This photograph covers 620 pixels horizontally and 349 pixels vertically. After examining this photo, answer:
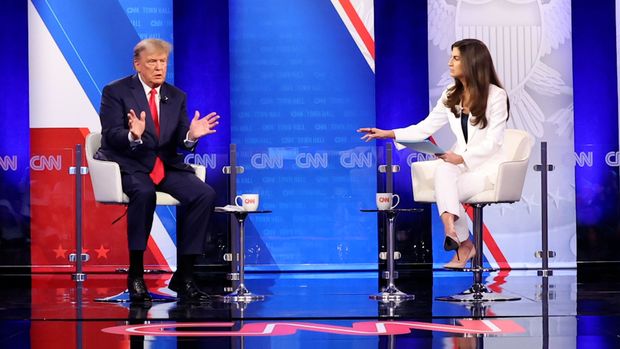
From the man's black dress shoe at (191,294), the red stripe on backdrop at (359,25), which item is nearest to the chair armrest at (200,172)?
the man's black dress shoe at (191,294)

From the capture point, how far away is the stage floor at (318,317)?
3906mm

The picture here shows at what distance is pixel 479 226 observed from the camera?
5414 millimetres

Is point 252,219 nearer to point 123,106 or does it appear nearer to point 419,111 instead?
point 123,106

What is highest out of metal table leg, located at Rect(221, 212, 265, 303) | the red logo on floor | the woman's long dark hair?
the woman's long dark hair

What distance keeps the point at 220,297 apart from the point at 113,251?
3.55 ft

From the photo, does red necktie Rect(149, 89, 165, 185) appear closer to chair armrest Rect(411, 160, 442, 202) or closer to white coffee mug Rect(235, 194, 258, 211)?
white coffee mug Rect(235, 194, 258, 211)

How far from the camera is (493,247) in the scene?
7.82 metres

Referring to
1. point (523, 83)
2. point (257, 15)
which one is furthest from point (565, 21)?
point (257, 15)

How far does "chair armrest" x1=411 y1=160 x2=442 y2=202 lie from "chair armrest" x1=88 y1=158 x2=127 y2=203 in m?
1.57

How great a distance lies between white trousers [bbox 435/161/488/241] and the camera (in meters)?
5.13

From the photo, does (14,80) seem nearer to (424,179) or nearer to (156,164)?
(156,164)

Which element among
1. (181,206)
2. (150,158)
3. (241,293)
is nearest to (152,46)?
(150,158)

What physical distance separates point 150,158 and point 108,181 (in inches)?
9.8

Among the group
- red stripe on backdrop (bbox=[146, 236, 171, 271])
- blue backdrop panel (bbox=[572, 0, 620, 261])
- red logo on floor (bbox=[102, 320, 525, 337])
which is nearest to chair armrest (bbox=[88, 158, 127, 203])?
red stripe on backdrop (bbox=[146, 236, 171, 271])
